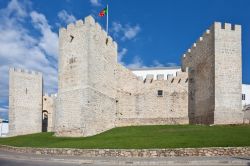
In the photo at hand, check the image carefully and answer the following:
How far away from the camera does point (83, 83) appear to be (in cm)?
2923

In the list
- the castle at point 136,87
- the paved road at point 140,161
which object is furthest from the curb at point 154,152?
the castle at point 136,87

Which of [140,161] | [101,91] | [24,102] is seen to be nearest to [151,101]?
[101,91]

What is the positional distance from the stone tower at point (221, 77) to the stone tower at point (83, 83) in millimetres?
9706

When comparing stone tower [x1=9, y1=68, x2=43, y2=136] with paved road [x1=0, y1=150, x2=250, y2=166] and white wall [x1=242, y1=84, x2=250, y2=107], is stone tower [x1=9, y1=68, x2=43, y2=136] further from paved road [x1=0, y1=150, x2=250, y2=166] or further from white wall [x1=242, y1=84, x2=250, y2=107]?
white wall [x1=242, y1=84, x2=250, y2=107]

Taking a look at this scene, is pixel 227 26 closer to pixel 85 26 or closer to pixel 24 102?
pixel 85 26

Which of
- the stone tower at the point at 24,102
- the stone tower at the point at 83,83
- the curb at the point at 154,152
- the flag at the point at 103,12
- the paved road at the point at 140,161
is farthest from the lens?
the stone tower at the point at 24,102

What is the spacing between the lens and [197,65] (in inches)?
1356

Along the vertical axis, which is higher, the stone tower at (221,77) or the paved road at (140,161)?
the stone tower at (221,77)

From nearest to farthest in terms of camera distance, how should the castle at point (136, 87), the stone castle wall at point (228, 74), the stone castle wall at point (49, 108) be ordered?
1. the stone castle wall at point (228, 74)
2. the castle at point (136, 87)
3. the stone castle wall at point (49, 108)

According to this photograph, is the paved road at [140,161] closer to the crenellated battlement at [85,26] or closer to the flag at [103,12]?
the crenellated battlement at [85,26]

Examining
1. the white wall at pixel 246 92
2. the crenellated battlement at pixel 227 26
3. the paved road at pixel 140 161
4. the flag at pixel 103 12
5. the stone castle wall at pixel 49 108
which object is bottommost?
the paved road at pixel 140 161

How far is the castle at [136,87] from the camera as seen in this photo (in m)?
29.2

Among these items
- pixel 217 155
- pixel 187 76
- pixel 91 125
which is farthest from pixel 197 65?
pixel 217 155

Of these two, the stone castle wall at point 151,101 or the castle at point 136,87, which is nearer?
the castle at point 136,87
